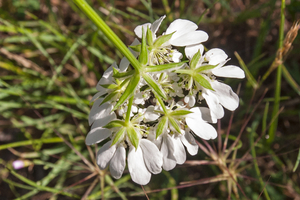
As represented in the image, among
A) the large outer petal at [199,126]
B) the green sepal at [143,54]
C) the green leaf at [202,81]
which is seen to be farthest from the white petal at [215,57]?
the green sepal at [143,54]

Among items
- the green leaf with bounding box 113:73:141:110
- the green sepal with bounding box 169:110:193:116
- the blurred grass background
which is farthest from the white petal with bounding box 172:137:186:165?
the blurred grass background

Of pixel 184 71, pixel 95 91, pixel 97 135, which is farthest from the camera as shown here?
pixel 95 91

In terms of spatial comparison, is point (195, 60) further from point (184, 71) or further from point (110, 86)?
point (110, 86)

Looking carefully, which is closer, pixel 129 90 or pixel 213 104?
pixel 129 90

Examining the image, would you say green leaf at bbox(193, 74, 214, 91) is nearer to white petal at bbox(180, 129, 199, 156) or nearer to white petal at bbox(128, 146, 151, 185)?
white petal at bbox(180, 129, 199, 156)

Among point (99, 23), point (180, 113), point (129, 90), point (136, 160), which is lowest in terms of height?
point (136, 160)

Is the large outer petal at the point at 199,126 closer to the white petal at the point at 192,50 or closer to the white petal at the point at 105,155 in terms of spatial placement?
the white petal at the point at 192,50

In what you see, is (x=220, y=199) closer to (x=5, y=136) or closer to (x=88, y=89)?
(x=88, y=89)

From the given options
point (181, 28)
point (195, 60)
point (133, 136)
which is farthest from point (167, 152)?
point (181, 28)
